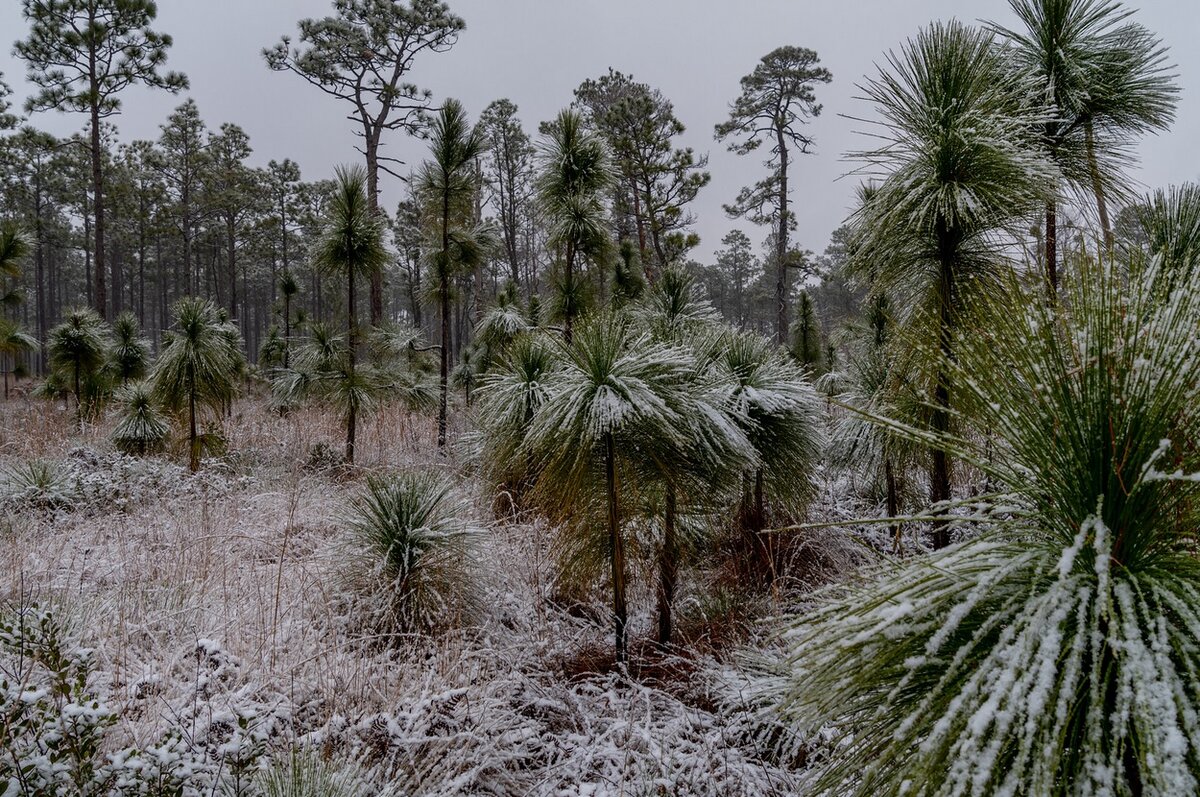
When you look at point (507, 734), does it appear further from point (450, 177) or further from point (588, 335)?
point (450, 177)

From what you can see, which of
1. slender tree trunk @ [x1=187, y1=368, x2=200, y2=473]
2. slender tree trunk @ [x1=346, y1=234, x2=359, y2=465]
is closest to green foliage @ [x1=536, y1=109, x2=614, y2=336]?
slender tree trunk @ [x1=346, y1=234, x2=359, y2=465]

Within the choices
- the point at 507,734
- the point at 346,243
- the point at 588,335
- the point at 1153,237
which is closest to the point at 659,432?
the point at 588,335

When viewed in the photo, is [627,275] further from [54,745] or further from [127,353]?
[127,353]

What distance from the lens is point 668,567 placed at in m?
3.05

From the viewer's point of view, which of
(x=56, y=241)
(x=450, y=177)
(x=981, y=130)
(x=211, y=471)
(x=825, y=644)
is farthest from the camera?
(x=56, y=241)

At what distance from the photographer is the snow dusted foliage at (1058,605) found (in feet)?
2.19

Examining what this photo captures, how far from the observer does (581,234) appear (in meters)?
6.48

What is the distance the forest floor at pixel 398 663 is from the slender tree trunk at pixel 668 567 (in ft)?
0.47

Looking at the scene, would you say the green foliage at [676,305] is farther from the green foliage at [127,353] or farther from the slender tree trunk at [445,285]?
the green foliage at [127,353]

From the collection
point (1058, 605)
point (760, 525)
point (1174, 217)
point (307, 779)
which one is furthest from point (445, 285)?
point (1058, 605)

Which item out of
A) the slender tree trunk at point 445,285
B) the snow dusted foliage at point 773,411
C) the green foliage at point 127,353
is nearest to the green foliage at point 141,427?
the green foliage at point 127,353

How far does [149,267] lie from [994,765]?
135ft

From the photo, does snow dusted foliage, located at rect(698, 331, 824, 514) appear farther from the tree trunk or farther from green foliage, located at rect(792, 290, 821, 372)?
green foliage, located at rect(792, 290, 821, 372)

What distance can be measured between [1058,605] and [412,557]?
10.6 ft
